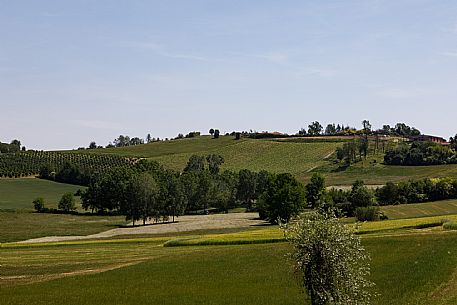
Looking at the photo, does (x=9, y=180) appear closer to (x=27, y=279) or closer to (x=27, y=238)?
(x=27, y=238)

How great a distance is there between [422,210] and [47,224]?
70323 mm

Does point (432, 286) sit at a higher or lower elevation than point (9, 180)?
lower

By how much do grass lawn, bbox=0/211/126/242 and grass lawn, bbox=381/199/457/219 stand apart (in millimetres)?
51400

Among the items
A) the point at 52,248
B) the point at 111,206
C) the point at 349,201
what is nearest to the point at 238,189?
the point at 111,206

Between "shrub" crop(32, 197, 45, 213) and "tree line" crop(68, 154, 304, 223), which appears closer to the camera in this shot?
"tree line" crop(68, 154, 304, 223)

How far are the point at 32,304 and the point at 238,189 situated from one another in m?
137

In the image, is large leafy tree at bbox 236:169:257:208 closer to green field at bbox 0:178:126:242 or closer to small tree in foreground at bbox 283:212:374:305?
green field at bbox 0:178:126:242

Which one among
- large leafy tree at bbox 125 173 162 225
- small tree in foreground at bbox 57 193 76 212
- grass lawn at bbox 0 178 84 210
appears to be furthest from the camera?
grass lawn at bbox 0 178 84 210

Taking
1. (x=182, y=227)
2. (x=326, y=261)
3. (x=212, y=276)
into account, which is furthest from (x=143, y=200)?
(x=326, y=261)

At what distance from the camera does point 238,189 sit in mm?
178375

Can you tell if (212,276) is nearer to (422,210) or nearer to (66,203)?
(422,210)

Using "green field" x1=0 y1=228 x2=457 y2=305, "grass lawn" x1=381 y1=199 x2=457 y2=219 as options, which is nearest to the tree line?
"grass lawn" x1=381 y1=199 x2=457 y2=219

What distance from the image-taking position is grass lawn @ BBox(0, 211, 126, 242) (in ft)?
367

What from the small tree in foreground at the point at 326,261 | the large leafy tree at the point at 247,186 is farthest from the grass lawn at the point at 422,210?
the small tree in foreground at the point at 326,261
